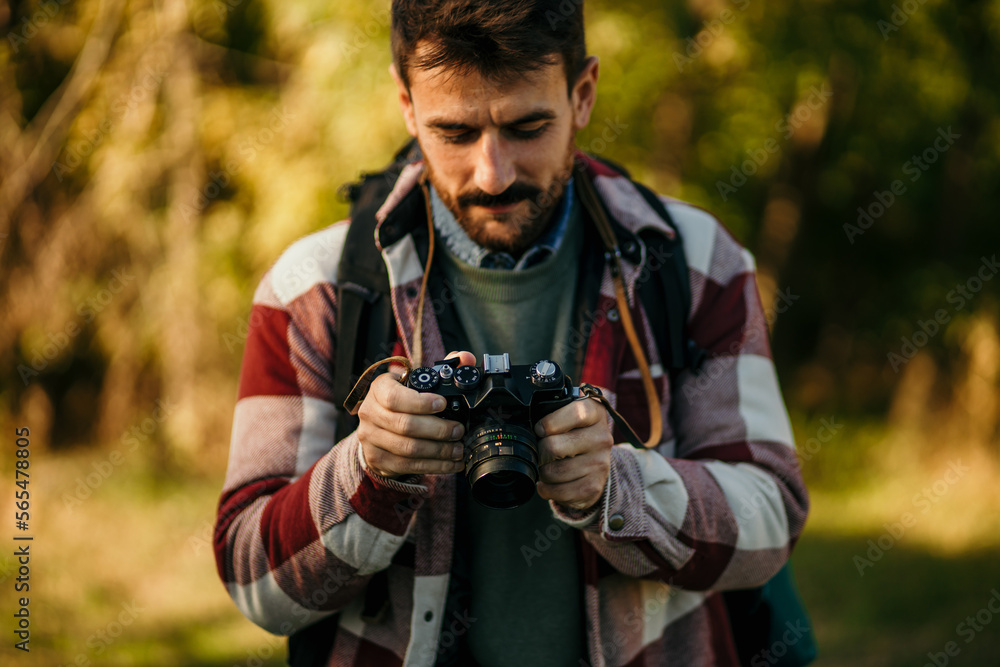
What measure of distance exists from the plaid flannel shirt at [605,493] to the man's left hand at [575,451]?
75mm

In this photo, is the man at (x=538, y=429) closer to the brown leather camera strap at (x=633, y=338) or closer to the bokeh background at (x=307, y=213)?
the brown leather camera strap at (x=633, y=338)

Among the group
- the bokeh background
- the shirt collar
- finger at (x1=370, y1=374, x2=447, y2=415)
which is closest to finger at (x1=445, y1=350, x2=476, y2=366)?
finger at (x1=370, y1=374, x2=447, y2=415)

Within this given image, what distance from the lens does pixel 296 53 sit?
655 cm

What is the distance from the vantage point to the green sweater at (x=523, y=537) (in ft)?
5.76

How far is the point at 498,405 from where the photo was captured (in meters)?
1.54

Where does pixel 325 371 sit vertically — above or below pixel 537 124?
below

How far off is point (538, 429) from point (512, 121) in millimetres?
680

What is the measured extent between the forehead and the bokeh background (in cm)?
331

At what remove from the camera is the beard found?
6.02ft

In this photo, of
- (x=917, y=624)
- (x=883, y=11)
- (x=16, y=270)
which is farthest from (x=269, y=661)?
(x=883, y=11)

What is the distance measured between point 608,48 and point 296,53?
285cm

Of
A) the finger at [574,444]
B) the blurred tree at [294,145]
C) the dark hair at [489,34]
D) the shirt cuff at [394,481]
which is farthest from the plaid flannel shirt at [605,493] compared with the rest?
the blurred tree at [294,145]

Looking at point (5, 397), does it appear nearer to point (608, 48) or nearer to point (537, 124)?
point (608, 48)

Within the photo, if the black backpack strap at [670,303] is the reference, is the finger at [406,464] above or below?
below
